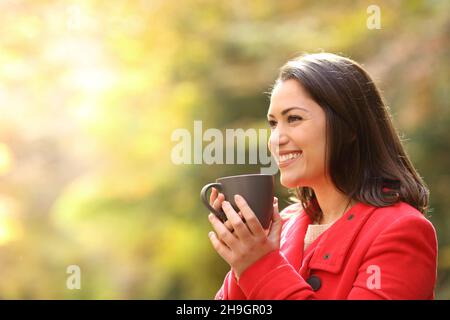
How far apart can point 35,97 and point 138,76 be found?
1.20 meters

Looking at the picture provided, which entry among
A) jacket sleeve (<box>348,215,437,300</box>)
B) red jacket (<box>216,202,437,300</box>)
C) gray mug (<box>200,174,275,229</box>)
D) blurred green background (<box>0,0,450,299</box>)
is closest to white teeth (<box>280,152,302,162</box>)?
gray mug (<box>200,174,275,229</box>)

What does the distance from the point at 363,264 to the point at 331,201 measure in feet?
1.04

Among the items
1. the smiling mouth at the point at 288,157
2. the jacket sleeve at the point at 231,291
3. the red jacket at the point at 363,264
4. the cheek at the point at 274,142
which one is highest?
the cheek at the point at 274,142

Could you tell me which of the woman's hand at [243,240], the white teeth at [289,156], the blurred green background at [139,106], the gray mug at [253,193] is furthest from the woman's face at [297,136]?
the blurred green background at [139,106]

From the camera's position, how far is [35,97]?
6934mm

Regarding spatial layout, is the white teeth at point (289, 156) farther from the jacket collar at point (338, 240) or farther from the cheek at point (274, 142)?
the jacket collar at point (338, 240)

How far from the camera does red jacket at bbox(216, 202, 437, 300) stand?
1.50 m

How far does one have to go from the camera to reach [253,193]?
1.64 m

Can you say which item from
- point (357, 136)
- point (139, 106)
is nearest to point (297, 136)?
point (357, 136)

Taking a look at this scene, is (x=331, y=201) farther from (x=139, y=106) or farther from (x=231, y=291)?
(x=139, y=106)

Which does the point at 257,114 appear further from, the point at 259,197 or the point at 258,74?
the point at 259,197

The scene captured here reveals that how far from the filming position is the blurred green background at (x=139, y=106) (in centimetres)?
611

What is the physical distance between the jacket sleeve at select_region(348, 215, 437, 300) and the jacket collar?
76 millimetres
